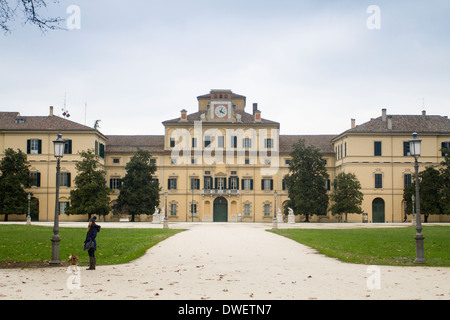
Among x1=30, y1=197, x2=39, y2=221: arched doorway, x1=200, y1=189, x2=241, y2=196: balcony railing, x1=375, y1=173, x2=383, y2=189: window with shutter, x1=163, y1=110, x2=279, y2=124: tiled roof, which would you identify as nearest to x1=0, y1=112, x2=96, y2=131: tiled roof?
x1=30, y1=197, x2=39, y2=221: arched doorway

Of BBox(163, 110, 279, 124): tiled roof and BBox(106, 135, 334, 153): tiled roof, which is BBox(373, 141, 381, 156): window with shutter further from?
BBox(163, 110, 279, 124): tiled roof

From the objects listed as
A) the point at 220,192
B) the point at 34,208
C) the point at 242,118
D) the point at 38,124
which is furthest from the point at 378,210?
the point at 38,124

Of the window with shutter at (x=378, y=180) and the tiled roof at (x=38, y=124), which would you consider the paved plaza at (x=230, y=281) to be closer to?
the window with shutter at (x=378, y=180)

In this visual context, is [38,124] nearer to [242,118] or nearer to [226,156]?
[226,156]

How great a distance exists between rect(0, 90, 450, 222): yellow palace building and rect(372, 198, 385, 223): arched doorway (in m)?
0.10

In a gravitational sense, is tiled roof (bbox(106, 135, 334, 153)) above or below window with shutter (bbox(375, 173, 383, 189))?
above

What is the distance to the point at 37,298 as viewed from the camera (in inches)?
359

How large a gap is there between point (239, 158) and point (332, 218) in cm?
1266

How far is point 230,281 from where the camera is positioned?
451 inches

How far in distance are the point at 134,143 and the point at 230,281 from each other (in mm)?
56335

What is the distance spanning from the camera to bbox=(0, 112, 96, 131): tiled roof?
58875mm

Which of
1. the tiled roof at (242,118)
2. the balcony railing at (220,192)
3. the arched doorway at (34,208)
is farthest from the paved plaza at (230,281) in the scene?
the tiled roof at (242,118)
